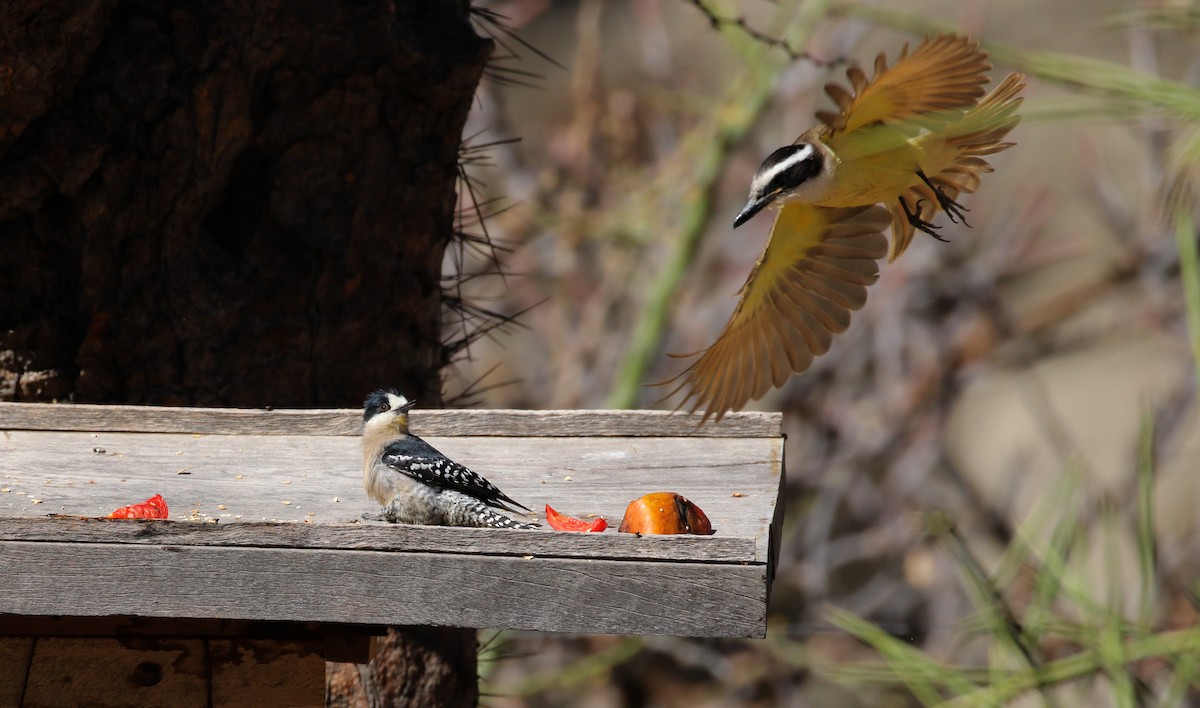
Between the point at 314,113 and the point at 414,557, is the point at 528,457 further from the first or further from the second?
the point at 314,113

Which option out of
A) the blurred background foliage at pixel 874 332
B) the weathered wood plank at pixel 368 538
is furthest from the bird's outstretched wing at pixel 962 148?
the blurred background foliage at pixel 874 332

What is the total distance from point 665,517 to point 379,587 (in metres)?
0.52

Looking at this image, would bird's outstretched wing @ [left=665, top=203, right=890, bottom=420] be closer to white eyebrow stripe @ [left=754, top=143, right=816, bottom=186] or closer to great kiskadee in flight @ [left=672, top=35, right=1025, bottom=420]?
great kiskadee in flight @ [left=672, top=35, right=1025, bottom=420]

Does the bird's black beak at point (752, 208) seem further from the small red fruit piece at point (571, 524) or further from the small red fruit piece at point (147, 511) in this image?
the small red fruit piece at point (147, 511)

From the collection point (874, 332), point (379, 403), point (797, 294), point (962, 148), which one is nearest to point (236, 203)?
point (379, 403)

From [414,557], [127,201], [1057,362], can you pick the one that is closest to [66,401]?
[127,201]

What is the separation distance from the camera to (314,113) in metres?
3.66

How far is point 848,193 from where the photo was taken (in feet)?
9.52

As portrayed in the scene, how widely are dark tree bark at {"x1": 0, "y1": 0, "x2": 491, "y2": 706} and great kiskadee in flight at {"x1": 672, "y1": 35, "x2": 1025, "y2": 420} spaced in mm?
1024

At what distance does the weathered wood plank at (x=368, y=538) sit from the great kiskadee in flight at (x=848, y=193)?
782 mm

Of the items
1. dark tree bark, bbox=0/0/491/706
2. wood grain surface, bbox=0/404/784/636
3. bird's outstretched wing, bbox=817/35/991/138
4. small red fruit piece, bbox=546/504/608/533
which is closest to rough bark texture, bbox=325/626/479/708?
dark tree bark, bbox=0/0/491/706

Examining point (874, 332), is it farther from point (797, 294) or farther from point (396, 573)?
point (396, 573)

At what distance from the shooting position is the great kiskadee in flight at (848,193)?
2598mm

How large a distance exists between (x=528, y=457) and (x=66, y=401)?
→ 127 cm
